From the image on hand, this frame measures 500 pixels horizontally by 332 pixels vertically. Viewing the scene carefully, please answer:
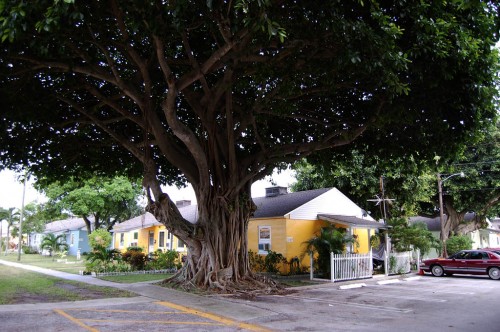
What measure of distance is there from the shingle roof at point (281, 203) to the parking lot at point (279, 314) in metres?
7.61

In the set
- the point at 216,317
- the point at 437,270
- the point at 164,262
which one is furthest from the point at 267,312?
the point at 437,270

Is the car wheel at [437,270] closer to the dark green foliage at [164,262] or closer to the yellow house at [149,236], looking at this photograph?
the dark green foliage at [164,262]

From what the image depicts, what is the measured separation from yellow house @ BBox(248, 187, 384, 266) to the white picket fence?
4.17ft

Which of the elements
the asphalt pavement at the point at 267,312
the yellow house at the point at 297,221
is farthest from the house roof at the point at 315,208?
the asphalt pavement at the point at 267,312

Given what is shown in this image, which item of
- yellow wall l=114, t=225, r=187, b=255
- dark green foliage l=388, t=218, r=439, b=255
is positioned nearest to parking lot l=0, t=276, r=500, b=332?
dark green foliage l=388, t=218, r=439, b=255

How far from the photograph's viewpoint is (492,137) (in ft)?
99.5

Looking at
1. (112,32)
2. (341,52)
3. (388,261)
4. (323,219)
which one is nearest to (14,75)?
(112,32)

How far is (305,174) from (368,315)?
23.5 metres

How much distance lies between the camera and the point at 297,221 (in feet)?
71.1

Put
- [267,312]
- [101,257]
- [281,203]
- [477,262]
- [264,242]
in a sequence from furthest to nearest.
Answer: 1. [281,203]
2. [264,242]
3. [477,262]
4. [101,257]
5. [267,312]

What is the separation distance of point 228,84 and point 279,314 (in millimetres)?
6841

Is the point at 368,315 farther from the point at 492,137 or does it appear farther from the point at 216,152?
the point at 492,137

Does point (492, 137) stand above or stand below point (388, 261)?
above

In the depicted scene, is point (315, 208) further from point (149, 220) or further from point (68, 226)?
point (68, 226)
